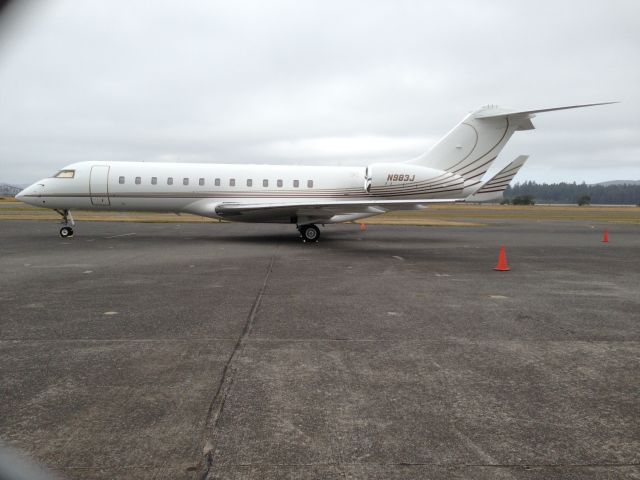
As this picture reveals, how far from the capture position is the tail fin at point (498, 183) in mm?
17381

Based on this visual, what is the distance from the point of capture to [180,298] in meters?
7.79

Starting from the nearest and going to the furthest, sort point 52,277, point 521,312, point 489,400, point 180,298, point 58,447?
point 58,447
point 489,400
point 521,312
point 180,298
point 52,277

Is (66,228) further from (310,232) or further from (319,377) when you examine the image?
(319,377)

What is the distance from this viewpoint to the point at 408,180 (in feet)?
58.3

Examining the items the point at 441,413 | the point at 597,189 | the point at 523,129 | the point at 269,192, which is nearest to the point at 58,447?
the point at 441,413

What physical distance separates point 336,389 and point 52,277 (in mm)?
8051

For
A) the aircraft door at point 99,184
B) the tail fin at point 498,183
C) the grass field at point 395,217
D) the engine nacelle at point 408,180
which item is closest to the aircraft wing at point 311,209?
the engine nacelle at point 408,180

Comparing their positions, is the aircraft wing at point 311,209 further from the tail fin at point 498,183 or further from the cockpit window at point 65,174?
the cockpit window at point 65,174

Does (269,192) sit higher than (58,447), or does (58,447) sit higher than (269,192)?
(269,192)

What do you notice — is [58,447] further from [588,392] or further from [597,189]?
[597,189]

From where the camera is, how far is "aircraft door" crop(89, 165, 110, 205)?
1777 cm

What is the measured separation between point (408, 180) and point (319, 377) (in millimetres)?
14322

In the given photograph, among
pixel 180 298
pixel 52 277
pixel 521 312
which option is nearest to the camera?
pixel 521 312

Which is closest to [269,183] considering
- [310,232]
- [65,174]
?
[310,232]
